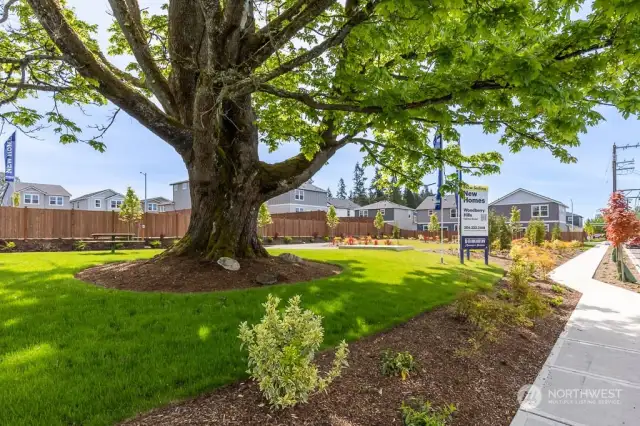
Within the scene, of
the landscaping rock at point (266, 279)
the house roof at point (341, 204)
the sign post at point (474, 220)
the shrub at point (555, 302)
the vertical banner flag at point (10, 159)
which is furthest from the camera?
the house roof at point (341, 204)

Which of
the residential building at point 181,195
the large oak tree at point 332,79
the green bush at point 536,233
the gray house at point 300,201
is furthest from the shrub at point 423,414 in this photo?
the residential building at point 181,195

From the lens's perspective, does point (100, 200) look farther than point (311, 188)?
Yes

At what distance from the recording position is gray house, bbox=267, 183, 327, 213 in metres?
42.6

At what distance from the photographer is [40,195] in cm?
4231

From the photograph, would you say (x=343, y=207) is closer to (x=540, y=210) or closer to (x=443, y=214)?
(x=443, y=214)

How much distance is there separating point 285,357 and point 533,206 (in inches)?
1922

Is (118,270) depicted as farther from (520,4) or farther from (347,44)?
(520,4)

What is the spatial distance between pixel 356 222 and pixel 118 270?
32726 millimetres

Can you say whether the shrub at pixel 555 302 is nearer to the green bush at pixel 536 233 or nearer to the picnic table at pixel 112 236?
the picnic table at pixel 112 236

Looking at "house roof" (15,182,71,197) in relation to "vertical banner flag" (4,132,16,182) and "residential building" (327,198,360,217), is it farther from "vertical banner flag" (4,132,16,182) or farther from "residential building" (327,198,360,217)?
"residential building" (327,198,360,217)

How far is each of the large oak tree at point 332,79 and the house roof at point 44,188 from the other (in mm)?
40952

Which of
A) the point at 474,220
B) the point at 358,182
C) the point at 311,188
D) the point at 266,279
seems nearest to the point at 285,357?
the point at 266,279

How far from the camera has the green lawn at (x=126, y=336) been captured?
2.87 meters

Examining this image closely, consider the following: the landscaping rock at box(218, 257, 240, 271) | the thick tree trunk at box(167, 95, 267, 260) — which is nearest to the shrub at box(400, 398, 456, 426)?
the landscaping rock at box(218, 257, 240, 271)
